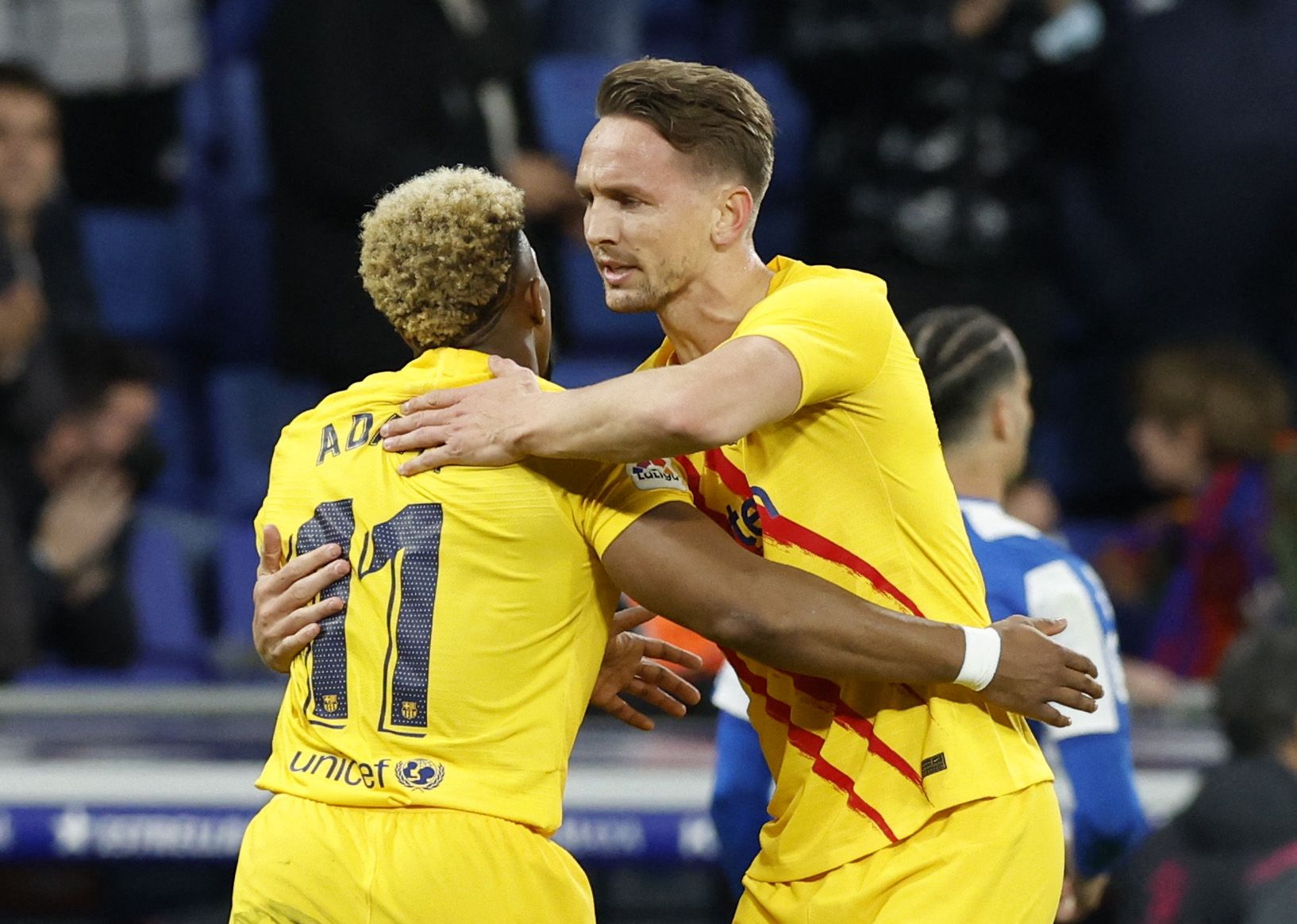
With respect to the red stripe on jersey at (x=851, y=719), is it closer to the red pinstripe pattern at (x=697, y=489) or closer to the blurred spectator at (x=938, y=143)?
the red pinstripe pattern at (x=697, y=489)

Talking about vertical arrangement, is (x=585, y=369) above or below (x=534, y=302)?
below

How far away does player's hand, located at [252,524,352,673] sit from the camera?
8.91 ft

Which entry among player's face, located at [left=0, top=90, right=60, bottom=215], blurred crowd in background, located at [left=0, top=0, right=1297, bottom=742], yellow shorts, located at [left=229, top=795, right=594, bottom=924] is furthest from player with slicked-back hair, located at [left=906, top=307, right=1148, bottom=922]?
player's face, located at [left=0, top=90, right=60, bottom=215]

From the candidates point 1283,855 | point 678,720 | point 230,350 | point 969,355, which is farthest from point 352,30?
point 1283,855

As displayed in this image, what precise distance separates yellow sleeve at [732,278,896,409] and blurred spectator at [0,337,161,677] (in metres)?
3.46

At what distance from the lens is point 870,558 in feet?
9.20

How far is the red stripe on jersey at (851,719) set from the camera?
278cm

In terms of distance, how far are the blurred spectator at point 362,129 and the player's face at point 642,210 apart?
2.83 metres

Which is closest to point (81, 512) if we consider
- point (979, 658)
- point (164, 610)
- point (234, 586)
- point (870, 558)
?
point (164, 610)

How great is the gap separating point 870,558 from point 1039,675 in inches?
11.5

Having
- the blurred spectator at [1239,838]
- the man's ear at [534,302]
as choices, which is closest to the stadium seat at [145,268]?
the blurred spectator at [1239,838]

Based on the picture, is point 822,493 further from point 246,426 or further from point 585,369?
point 246,426

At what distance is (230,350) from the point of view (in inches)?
277

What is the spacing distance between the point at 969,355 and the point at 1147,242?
4.03 m
